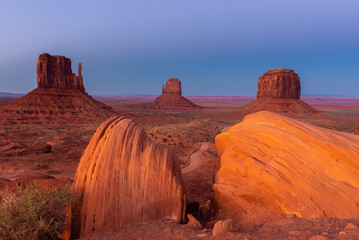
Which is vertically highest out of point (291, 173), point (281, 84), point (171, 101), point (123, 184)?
point (281, 84)

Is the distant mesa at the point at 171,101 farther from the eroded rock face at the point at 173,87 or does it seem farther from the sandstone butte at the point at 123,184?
the sandstone butte at the point at 123,184

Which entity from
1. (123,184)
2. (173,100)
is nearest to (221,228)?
(123,184)

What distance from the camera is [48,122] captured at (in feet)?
137

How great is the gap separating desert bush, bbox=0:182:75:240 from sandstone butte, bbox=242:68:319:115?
240 ft

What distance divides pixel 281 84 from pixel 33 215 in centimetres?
8285

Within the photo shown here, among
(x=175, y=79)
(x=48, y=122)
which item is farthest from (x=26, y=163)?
(x=175, y=79)

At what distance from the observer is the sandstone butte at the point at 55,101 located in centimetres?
4431

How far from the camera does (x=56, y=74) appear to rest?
54.0 metres

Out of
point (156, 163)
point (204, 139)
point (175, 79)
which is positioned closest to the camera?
point (156, 163)

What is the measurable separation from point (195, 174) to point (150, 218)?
26.7ft

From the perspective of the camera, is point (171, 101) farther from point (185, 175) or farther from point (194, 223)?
point (194, 223)

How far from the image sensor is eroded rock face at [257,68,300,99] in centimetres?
7731

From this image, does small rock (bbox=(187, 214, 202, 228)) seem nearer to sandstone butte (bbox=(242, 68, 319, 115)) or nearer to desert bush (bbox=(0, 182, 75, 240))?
desert bush (bbox=(0, 182, 75, 240))

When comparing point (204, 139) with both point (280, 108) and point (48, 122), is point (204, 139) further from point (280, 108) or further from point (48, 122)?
point (280, 108)
